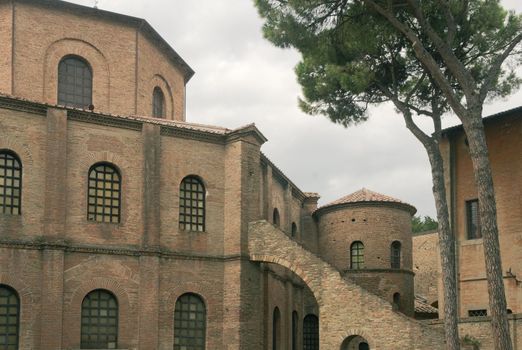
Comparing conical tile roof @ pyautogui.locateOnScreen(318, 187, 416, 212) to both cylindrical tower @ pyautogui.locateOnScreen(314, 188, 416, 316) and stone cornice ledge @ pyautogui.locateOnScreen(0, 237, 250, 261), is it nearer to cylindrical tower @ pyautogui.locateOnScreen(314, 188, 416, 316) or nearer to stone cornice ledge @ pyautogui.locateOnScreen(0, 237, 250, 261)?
cylindrical tower @ pyautogui.locateOnScreen(314, 188, 416, 316)

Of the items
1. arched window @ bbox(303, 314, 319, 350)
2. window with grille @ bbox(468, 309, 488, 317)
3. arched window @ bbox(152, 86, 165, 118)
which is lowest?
arched window @ bbox(303, 314, 319, 350)

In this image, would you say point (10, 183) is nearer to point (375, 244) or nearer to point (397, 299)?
point (375, 244)

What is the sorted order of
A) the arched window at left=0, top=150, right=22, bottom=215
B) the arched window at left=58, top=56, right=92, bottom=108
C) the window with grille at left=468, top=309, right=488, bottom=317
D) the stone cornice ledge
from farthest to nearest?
1. the arched window at left=58, top=56, right=92, bottom=108
2. the window with grille at left=468, top=309, right=488, bottom=317
3. the arched window at left=0, top=150, right=22, bottom=215
4. the stone cornice ledge

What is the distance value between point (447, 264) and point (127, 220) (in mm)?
8813

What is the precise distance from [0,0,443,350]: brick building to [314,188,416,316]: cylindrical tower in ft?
17.2

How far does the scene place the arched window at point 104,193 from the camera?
69.0 ft

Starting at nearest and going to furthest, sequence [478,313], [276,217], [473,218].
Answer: [478,313], [473,218], [276,217]

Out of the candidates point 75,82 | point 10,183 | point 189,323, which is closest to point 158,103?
point 75,82

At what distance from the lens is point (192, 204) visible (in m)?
22.5

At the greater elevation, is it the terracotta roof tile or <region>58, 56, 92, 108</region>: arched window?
<region>58, 56, 92, 108</region>: arched window

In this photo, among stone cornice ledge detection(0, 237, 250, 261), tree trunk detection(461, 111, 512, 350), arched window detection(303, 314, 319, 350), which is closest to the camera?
tree trunk detection(461, 111, 512, 350)

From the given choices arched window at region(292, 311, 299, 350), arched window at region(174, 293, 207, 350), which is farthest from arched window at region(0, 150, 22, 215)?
arched window at region(292, 311, 299, 350)

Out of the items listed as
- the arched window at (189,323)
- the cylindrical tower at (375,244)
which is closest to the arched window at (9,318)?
the arched window at (189,323)

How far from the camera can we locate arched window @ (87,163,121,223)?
2103 cm
